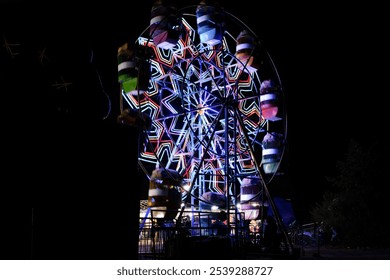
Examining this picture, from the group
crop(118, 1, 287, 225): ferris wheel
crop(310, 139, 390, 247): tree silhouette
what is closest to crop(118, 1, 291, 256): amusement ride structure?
crop(118, 1, 287, 225): ferris wheel

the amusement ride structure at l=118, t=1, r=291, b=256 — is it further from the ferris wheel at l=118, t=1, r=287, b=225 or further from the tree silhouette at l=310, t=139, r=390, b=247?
the tree silhouette at l=310, t=139, r=390, b=247

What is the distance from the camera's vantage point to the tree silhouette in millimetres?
19234

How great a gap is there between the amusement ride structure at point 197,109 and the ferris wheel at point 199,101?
0.03m

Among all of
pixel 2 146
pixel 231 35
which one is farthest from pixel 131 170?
pixel 231 35

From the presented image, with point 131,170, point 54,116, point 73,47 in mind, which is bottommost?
point 131,170

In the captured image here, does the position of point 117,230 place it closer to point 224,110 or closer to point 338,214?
point 224,110

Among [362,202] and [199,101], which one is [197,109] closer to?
[199,101]

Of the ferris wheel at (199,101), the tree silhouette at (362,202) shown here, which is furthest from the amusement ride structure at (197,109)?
the tree silhouette at (362,202)

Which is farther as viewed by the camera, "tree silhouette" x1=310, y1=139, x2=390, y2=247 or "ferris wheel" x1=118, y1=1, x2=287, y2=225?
"tree silhouette" x1=310, y1=139, x2=390, y2=247

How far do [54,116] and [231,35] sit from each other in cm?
1348

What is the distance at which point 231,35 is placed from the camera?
20219 mm

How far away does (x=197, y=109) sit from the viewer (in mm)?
16359

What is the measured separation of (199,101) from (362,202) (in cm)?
827

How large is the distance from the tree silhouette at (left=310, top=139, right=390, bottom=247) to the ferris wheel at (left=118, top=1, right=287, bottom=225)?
386 cm
